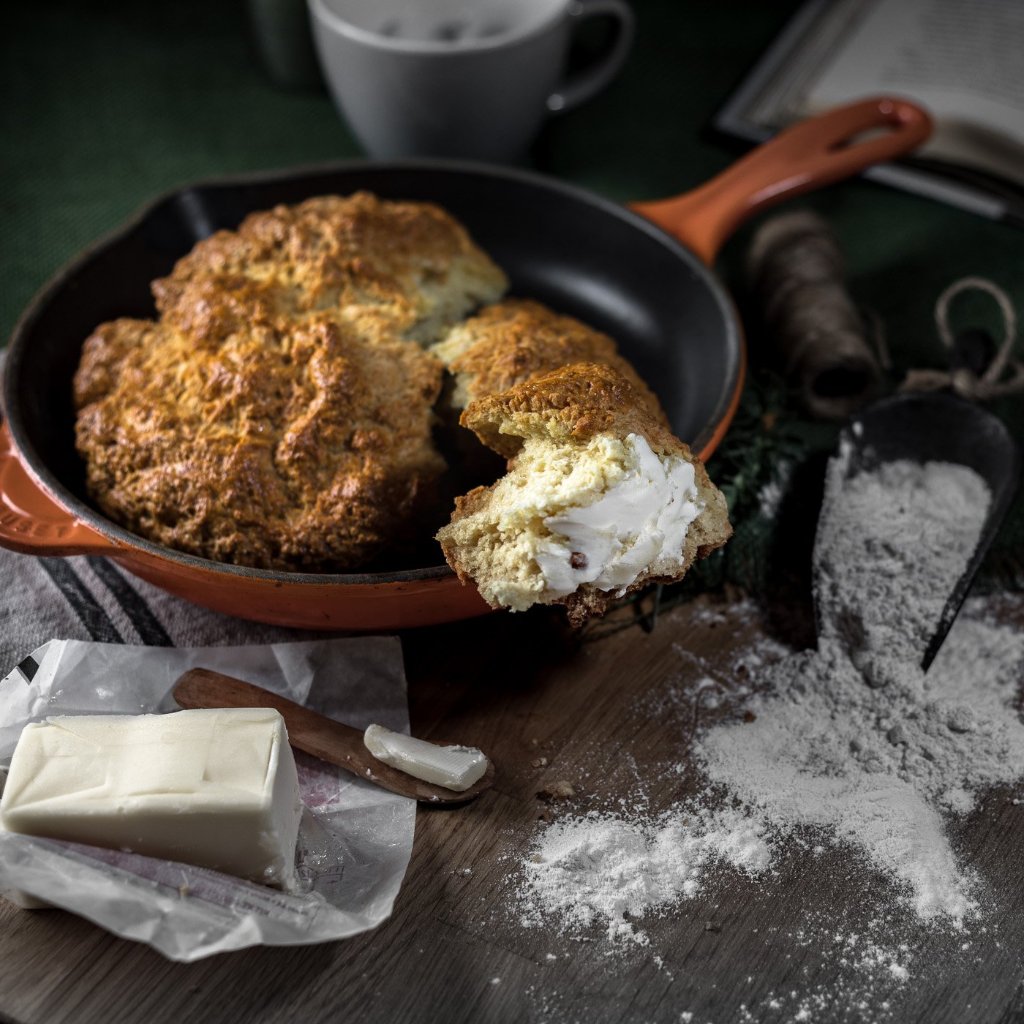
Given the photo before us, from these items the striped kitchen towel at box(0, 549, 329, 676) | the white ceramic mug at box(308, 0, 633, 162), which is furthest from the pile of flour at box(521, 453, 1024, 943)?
the white ceramic mug at box(308, 0, 633, 162)

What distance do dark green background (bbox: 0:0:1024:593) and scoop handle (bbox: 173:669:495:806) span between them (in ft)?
3.17

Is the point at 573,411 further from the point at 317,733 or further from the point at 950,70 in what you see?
the point at 950,70

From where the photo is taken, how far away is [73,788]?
1201 mm

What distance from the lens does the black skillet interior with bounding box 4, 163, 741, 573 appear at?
1.68 meters

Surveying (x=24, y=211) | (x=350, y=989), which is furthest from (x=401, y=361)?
(x=24, y=211)

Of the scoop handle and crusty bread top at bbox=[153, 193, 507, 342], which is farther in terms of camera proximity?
crusty bread top at bbox=[153, 193, 507, 342]

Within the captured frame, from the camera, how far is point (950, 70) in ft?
8.04

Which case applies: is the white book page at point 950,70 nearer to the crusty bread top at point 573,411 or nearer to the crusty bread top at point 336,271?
the crusty bread top at point 336,271

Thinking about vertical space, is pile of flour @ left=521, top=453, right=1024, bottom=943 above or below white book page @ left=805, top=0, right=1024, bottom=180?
below

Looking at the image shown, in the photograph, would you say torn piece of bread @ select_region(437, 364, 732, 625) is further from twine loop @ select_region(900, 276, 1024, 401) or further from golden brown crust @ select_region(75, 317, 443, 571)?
twine loop @ select_region(900, 276, 1024, 401)

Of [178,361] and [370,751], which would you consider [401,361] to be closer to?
[178,361]

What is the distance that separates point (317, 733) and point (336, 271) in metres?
0.66

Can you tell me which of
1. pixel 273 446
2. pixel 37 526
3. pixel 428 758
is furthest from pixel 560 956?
pixel 37 526

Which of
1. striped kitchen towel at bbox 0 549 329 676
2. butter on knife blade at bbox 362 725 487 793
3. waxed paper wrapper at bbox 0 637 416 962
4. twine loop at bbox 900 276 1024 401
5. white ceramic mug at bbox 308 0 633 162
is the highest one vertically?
twine loop at bbox 900 276 1024 401
